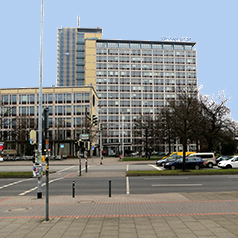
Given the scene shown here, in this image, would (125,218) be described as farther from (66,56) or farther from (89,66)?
(66,56)

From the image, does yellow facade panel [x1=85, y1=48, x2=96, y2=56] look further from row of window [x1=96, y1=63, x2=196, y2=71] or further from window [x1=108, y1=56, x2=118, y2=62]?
window [x1=108, y1=56, x2=118, y2=62]

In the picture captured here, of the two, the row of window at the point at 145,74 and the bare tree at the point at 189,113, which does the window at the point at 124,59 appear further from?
the bare tree at the point at 189,113

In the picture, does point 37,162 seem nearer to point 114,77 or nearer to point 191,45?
point 114,77

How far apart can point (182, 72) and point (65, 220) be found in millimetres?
Answer: 109667

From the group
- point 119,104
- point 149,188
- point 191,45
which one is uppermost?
point 191,45

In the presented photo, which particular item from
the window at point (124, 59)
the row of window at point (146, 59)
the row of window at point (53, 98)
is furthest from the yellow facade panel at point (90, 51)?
the row of window at point (53, 98)

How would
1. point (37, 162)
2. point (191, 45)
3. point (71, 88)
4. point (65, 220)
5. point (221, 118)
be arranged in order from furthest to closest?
point (191, 45), point (71, 88), point (221, 118), point (37, 162), point (65, 220)

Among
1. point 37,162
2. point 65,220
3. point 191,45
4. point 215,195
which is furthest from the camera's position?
point 191,45

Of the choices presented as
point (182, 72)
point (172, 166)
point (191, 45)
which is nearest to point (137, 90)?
point (182, 72)

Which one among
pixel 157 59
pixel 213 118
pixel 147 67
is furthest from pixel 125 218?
pixel 157 59

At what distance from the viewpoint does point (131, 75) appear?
108688 millimetres

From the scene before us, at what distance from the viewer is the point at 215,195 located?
12719 millimetres

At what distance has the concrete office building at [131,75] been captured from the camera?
107 metres

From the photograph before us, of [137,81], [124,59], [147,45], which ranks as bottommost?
[137,81]
